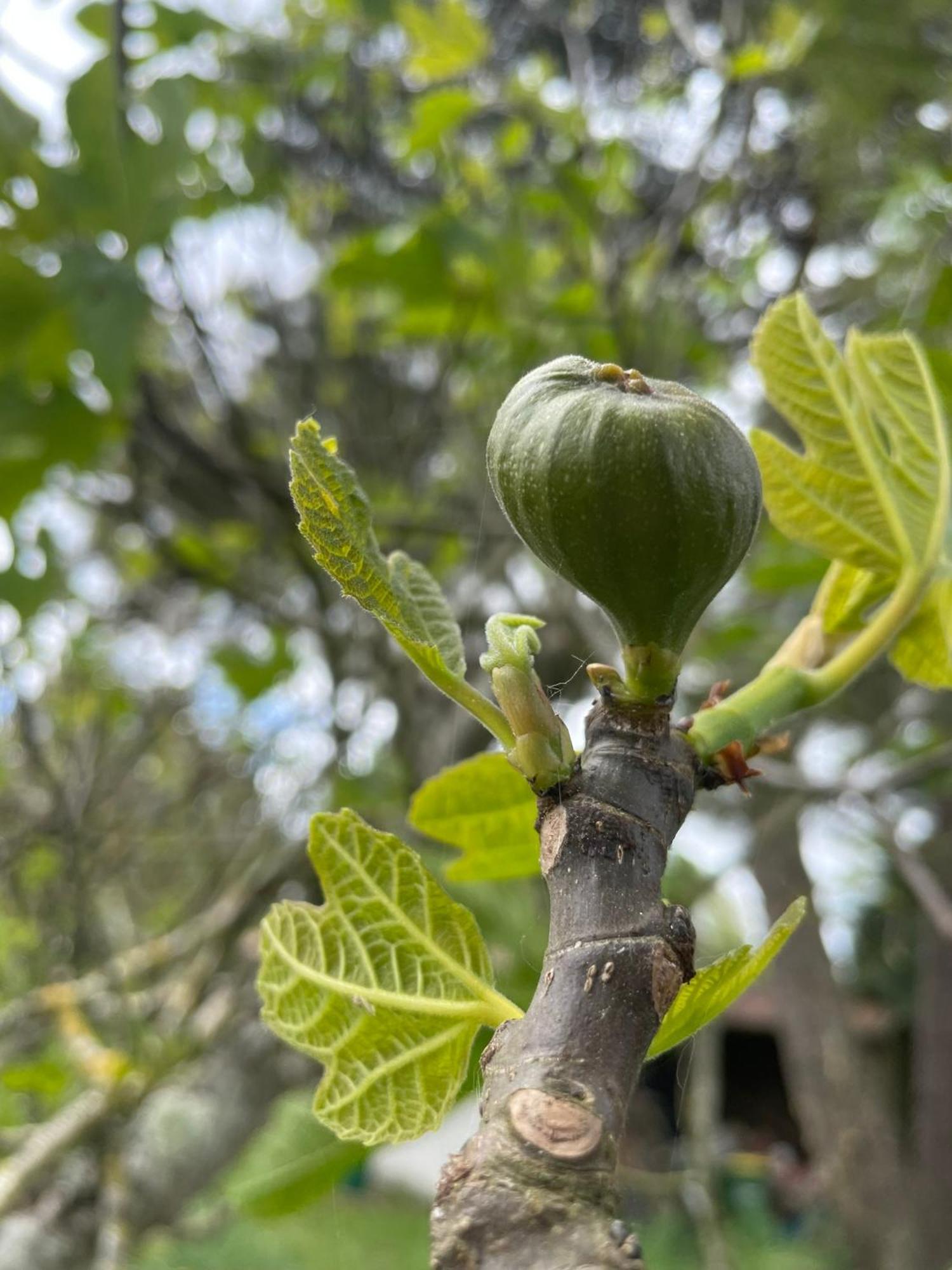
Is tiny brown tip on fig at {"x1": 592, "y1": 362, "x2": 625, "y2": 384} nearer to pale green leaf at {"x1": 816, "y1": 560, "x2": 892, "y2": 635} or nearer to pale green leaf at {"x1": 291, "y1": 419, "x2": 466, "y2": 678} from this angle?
pale green leaf at {"x1": 291, "y1": 419, "x2": 466, "y2": 678}

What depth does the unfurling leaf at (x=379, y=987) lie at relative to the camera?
1.66 feet

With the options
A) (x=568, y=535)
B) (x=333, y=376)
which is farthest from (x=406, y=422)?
(x=568, y=535)

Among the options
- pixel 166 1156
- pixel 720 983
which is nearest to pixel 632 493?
pixel 720 983

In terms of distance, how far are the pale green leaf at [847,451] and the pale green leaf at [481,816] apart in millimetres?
253

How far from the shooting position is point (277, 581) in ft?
9.82

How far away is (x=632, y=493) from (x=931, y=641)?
0.32 metres

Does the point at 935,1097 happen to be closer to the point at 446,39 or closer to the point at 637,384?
the point at 446,39

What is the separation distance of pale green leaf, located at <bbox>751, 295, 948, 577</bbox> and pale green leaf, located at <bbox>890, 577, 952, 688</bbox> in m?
0.02

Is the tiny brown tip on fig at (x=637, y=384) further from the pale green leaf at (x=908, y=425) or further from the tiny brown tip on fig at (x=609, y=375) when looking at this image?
the pale green leaf at (x=908, y=425)

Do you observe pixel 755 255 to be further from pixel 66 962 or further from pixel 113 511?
pixel 66 962

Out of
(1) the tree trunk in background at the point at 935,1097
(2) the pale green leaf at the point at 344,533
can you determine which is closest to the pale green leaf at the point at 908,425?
(2) the pale green leaf at the point at 344,533

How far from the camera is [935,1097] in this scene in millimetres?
3908

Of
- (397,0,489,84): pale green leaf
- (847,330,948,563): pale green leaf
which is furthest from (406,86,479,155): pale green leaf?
(847,330,948,563): pale green leaf

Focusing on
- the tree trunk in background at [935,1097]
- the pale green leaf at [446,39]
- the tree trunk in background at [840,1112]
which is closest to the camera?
the pale green leaf at [446,39]
